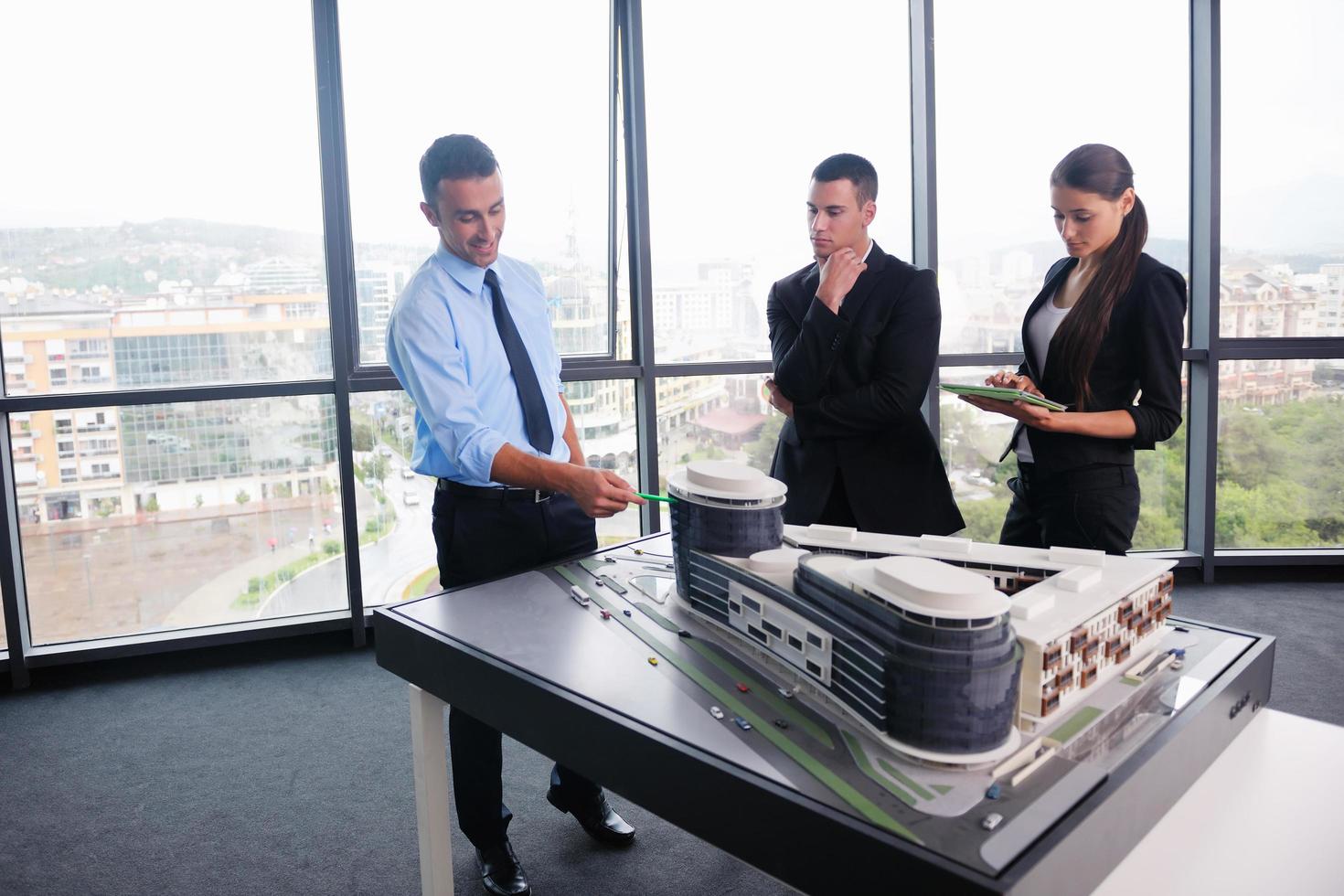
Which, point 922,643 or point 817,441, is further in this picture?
point 817,441

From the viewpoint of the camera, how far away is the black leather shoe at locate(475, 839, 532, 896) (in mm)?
2152

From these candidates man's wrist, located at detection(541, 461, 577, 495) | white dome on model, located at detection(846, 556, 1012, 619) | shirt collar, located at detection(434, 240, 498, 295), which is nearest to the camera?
white dome on model, located at detection(846, 556, 1012, 619)

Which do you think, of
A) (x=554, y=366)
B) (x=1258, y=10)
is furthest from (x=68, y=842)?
(x=1258, y=10)

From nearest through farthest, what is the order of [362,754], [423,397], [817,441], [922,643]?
[922,643]
[423,397]
[817,441]
[362,754]

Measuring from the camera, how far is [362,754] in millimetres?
2877

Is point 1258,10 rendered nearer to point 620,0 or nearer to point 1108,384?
point 620,0

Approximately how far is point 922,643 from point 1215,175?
3.79 metres

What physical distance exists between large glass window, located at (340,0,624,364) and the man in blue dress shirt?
157 cm

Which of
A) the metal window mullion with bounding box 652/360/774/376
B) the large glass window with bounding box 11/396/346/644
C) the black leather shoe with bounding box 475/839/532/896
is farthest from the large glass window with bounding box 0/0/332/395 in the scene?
the black leather shoe with bounding box 475/839/532/896

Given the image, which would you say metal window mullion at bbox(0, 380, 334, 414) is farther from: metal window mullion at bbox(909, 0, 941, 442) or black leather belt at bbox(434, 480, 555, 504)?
metal window mullion at bbox(909, 0, 941, 442)

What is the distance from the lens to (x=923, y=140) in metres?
4.07

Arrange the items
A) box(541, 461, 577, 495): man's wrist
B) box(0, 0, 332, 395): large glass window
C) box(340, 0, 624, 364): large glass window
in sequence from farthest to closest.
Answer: box(340, 0, 624, 364): large glass window, box(0, 0, 332, 395): large glass window, box(541, 461, 577, 495): man's wrist

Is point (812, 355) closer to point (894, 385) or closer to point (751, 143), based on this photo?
point (894, 385)

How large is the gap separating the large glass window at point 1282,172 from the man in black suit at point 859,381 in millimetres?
2579
